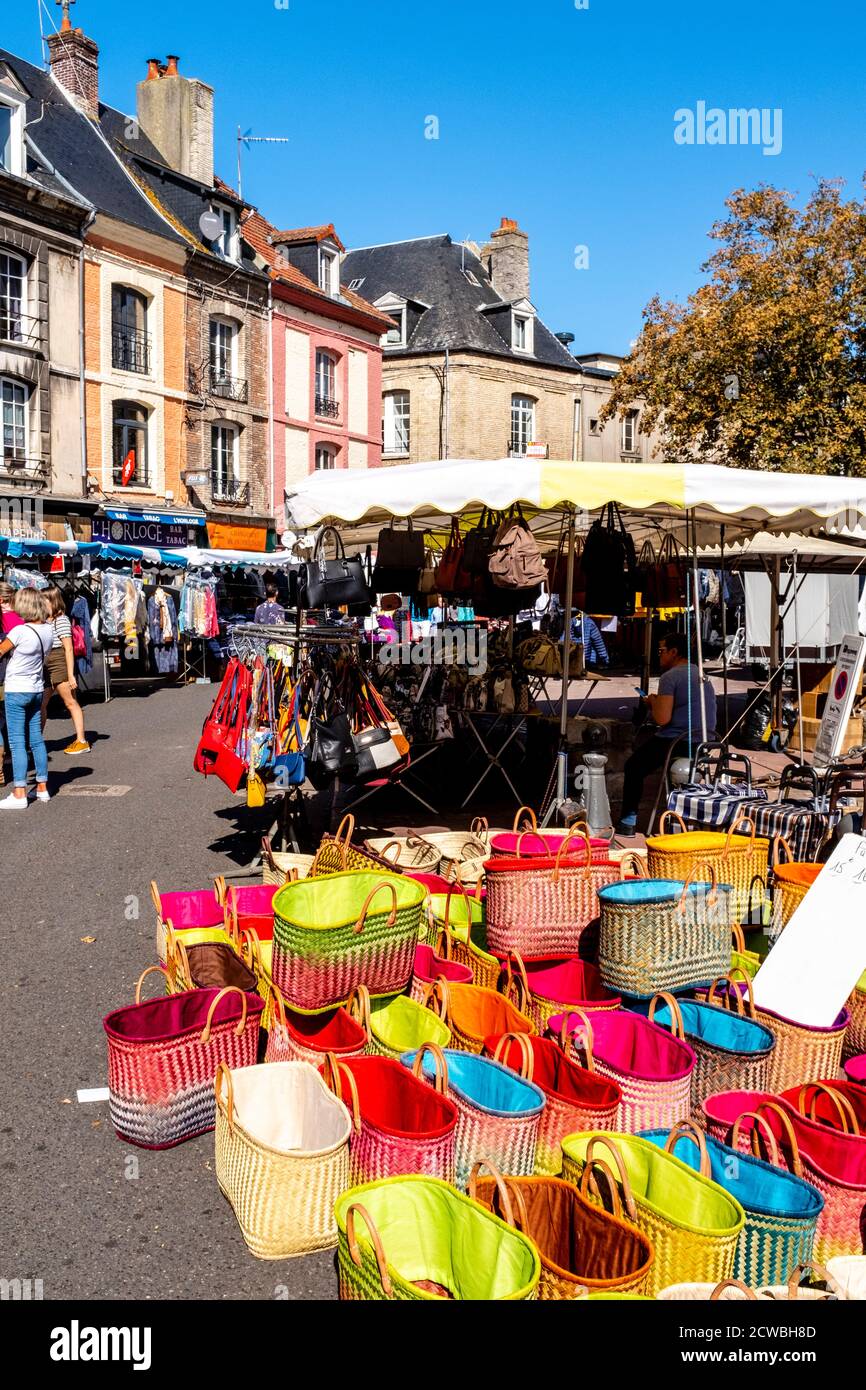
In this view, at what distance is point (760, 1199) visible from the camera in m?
2.87

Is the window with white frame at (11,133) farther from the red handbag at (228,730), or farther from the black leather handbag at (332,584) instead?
the red handbag at (228,730)

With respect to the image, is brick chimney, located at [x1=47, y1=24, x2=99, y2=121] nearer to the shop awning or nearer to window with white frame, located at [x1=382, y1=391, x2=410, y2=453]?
window with white frame, located at [x1=382, y1=391, x2=410, y2=453]

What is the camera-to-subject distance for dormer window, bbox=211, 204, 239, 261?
26.6m

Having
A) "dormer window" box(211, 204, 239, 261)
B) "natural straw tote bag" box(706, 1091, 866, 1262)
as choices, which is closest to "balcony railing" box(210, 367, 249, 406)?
"dormer window" box(211, 204, 239, 261)

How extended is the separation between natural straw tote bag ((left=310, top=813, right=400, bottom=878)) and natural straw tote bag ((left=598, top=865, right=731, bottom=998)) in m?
1.34

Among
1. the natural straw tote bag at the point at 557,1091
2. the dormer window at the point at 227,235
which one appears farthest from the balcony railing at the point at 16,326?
the natural straw tote bag at the point at 557,1091

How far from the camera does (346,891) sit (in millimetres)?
4527

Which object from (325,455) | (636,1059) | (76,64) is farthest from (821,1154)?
(325,455)

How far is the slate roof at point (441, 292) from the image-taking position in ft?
116

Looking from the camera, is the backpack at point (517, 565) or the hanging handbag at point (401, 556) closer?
the backpack at point (517, 565)

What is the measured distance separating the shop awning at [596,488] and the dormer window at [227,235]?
2335 cm

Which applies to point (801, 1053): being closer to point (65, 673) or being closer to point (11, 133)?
point (65, 673)

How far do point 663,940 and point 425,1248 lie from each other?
1530mm
